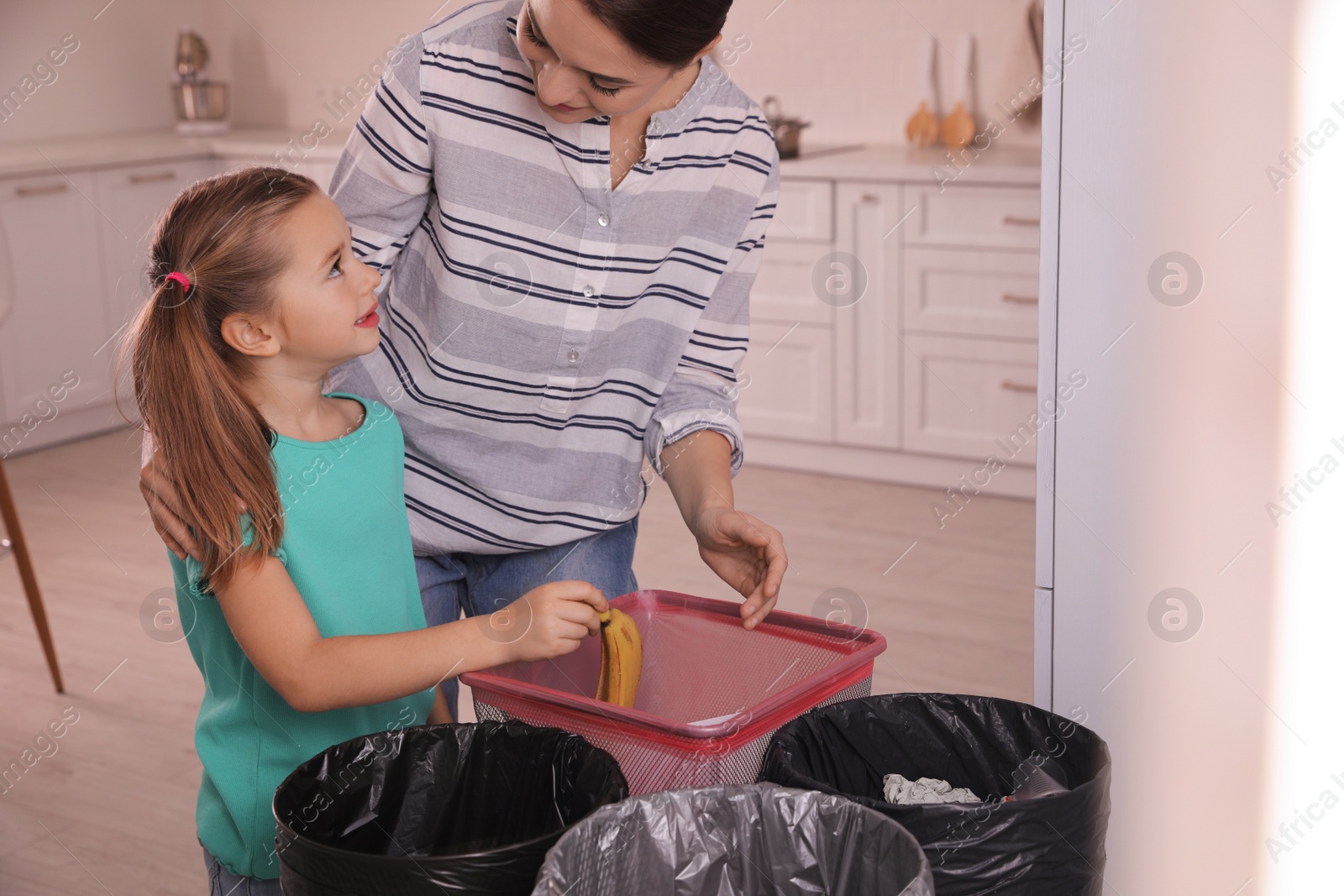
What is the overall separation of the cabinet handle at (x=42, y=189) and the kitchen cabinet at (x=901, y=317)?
2.22 metres

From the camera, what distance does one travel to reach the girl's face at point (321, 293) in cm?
107

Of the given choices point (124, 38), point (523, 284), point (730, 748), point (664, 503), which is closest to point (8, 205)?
point (124, 38)

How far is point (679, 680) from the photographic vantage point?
1167 millimetres

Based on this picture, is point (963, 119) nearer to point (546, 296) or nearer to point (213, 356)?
point (546, 296)

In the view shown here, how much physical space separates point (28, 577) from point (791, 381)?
2.14 m

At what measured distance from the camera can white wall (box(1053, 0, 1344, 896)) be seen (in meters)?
0.87

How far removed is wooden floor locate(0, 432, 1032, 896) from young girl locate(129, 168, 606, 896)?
947 millimetres

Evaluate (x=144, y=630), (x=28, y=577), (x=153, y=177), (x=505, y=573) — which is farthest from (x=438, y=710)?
(x=153, y=177)

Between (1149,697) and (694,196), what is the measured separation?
2.00 feet

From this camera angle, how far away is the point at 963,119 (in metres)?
3.84

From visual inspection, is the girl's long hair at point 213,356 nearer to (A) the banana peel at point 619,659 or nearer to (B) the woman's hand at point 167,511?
(B) the woman's hand at point 167,511

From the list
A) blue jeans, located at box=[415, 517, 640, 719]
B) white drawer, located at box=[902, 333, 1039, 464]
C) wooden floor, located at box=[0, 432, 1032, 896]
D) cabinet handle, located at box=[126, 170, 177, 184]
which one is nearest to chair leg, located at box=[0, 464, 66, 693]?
wooden floor, located at box=[0, 432, 1032, 896]

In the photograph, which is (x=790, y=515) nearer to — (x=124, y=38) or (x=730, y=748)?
(x=730, y=748)

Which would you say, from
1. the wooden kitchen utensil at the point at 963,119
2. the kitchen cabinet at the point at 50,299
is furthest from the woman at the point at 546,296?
the kitchen cabinet at the point at 50,299
